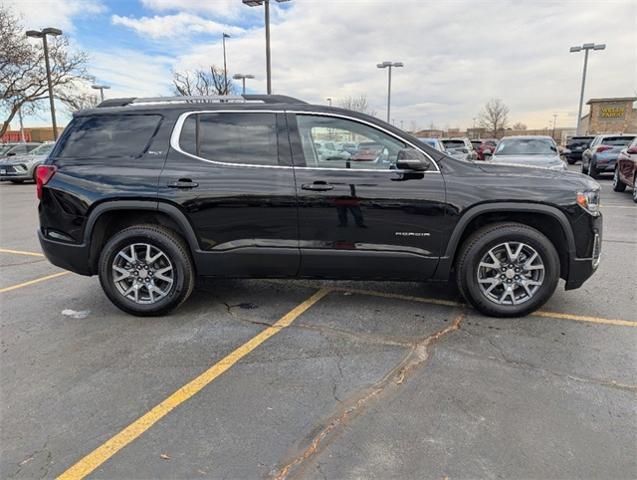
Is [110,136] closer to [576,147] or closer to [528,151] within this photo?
[528,151]

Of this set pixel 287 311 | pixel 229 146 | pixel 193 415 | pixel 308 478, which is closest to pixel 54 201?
pixel 229 146

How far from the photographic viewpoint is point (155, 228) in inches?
164

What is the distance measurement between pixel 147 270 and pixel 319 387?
2048mm

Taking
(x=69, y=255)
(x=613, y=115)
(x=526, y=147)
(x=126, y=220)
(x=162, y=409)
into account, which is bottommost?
(x=162, y=409)

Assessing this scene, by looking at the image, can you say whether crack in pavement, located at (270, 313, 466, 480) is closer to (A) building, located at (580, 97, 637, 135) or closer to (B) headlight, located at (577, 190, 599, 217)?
(B) headlight, located at (577, 190, 599, 217)

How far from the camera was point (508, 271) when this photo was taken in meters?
4.04

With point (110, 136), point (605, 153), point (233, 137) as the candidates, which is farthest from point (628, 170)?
point (110, 136)

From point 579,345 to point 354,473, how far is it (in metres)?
2.31

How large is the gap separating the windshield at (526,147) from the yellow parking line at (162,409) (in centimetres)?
1045

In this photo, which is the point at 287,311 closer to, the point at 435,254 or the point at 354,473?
the point at 435,254

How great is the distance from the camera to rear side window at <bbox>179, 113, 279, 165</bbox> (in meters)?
4.05

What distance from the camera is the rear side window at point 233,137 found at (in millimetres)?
4055

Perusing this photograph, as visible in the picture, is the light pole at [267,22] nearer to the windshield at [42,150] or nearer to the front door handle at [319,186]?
the windshield at [42,150]

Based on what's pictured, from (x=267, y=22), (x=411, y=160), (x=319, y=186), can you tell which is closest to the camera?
(x=411, y=160)
